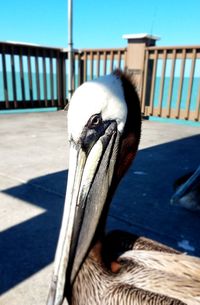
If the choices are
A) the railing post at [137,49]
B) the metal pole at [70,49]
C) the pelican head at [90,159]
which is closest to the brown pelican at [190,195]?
the pelican head at [90,159]

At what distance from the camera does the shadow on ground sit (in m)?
2.08

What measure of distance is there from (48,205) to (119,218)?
689 millimetres

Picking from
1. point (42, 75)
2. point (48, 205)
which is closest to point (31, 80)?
point (42, 75)

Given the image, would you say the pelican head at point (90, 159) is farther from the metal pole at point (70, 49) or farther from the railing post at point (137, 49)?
the metal pole at point (70, 49)

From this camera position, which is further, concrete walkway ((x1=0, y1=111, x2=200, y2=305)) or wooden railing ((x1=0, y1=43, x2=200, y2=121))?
wooden railing ((x1=0, y1=43, x2=200, y2=121))

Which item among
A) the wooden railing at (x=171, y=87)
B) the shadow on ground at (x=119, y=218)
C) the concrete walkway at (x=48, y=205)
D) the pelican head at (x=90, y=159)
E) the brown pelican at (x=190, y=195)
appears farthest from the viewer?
the wooden railing at (x=171, y=87)

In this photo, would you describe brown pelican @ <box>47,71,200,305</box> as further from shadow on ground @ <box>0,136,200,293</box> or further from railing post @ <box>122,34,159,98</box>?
railing post @ <box>122,34,159,98</box>

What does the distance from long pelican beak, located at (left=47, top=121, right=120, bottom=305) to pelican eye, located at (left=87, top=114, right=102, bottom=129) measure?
1.9 inches

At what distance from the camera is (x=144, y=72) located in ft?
24.7

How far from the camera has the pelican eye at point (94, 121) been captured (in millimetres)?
1186

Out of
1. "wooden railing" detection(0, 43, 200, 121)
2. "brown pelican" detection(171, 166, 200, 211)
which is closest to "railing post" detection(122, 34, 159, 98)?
"wooden railing" detection(0, 43, 200, 121)

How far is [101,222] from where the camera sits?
142 centimetres

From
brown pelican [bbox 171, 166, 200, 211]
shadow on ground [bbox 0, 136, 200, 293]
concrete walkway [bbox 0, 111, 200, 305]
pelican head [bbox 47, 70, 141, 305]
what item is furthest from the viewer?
brown pelican [bbox 171, 166, 200, 211]

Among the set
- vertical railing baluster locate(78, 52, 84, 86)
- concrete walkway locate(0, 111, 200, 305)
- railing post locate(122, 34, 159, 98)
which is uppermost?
railing post locate(122, 34, 159, 98)
